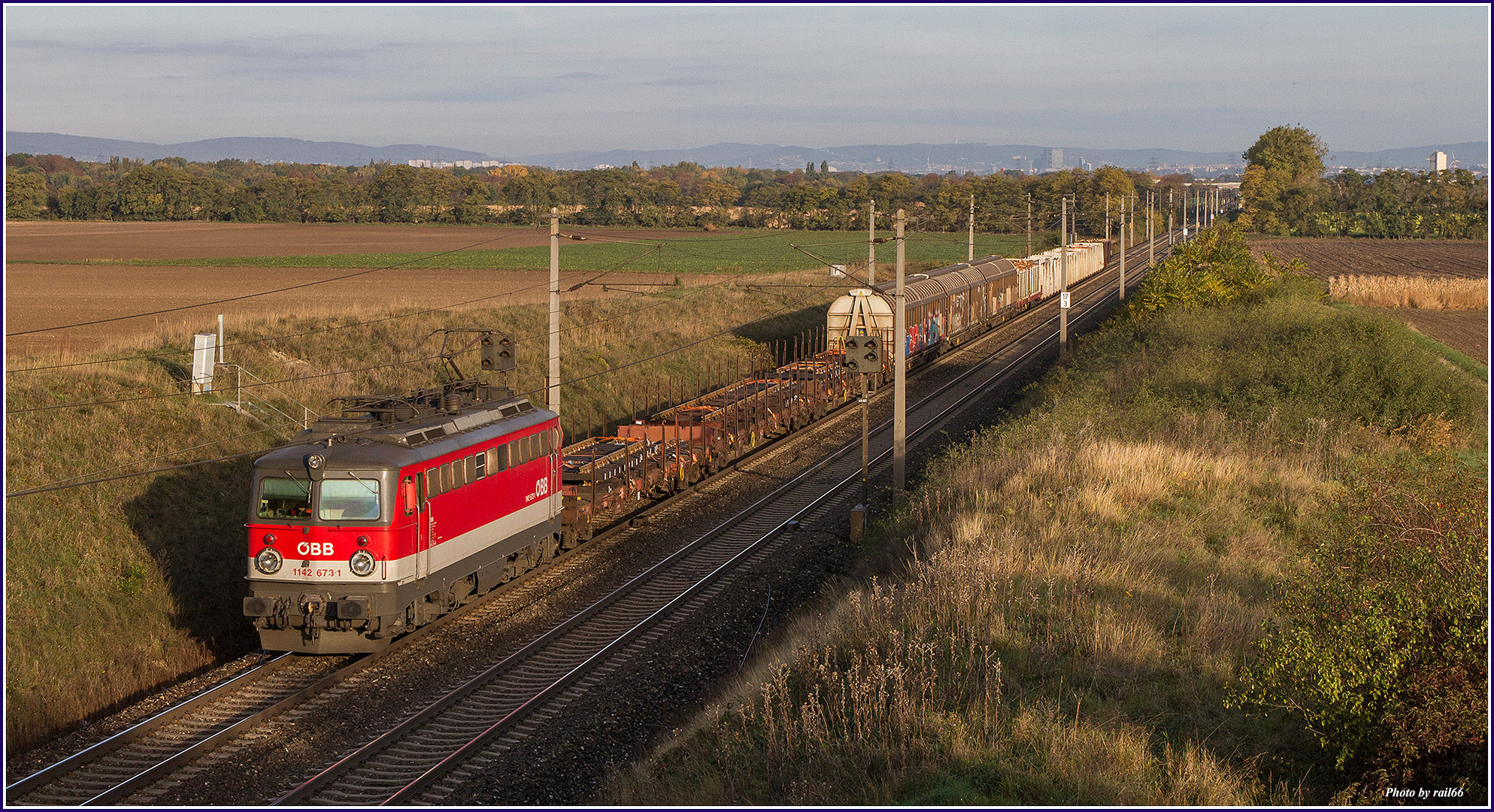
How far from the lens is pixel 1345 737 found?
386 inches

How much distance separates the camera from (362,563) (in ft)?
54.2

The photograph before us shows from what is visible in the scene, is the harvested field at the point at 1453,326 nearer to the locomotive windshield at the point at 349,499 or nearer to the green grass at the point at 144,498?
the green grass at the point at 144,498

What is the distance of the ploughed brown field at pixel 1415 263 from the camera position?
50.3 metres

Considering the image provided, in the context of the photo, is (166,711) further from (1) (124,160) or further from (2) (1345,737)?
(1) (124,160)

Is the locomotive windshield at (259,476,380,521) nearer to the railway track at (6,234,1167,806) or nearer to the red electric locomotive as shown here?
the red electric locomotive

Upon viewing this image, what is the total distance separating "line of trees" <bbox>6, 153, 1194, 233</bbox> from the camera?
386 ft

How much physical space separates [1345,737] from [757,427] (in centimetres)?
2431

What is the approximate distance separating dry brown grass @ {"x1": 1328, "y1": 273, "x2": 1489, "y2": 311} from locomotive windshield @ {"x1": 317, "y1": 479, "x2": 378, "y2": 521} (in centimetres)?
5709

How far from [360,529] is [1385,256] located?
3921 inches

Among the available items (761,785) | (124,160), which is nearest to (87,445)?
(761,785)

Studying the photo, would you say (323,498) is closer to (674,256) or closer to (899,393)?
(899,393)

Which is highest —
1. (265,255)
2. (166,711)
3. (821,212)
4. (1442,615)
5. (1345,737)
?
(821,212)

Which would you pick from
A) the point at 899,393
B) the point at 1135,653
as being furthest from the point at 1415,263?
the point at 1135,653

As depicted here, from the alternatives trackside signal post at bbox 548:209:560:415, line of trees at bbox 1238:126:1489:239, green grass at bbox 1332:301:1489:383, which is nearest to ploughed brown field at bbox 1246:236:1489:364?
green grass at bbox 1332:301:1489:383
